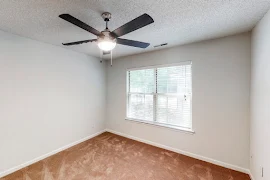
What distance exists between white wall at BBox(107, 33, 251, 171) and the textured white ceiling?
1.03 feet

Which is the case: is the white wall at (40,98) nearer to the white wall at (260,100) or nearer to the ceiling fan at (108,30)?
the ceiling fan at (108,30)

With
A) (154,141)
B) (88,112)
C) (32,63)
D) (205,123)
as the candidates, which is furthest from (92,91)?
(205,123)

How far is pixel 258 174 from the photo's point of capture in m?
1.79

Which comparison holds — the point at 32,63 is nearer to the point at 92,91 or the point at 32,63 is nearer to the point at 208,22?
the point at 92,91

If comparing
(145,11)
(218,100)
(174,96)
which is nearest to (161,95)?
(174,96)

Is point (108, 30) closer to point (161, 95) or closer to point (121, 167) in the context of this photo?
point (161, 95)

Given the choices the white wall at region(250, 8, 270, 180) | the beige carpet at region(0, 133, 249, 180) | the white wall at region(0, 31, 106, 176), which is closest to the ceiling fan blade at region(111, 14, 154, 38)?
the white wall at region(250, 8, 270, 180)

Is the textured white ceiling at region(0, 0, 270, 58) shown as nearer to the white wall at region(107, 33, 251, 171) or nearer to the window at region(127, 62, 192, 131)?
the white wall at region(107, 33, 251, 171)

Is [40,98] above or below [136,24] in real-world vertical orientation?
below

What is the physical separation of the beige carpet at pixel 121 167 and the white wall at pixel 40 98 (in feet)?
1.14

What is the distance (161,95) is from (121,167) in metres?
1.75

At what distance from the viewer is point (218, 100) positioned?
94.0 inches

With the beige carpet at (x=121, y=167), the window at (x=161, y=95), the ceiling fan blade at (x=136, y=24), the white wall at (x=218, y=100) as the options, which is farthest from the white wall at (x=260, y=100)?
the ceiling fan blade at (x=136, y=24)

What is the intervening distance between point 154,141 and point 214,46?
245cm
